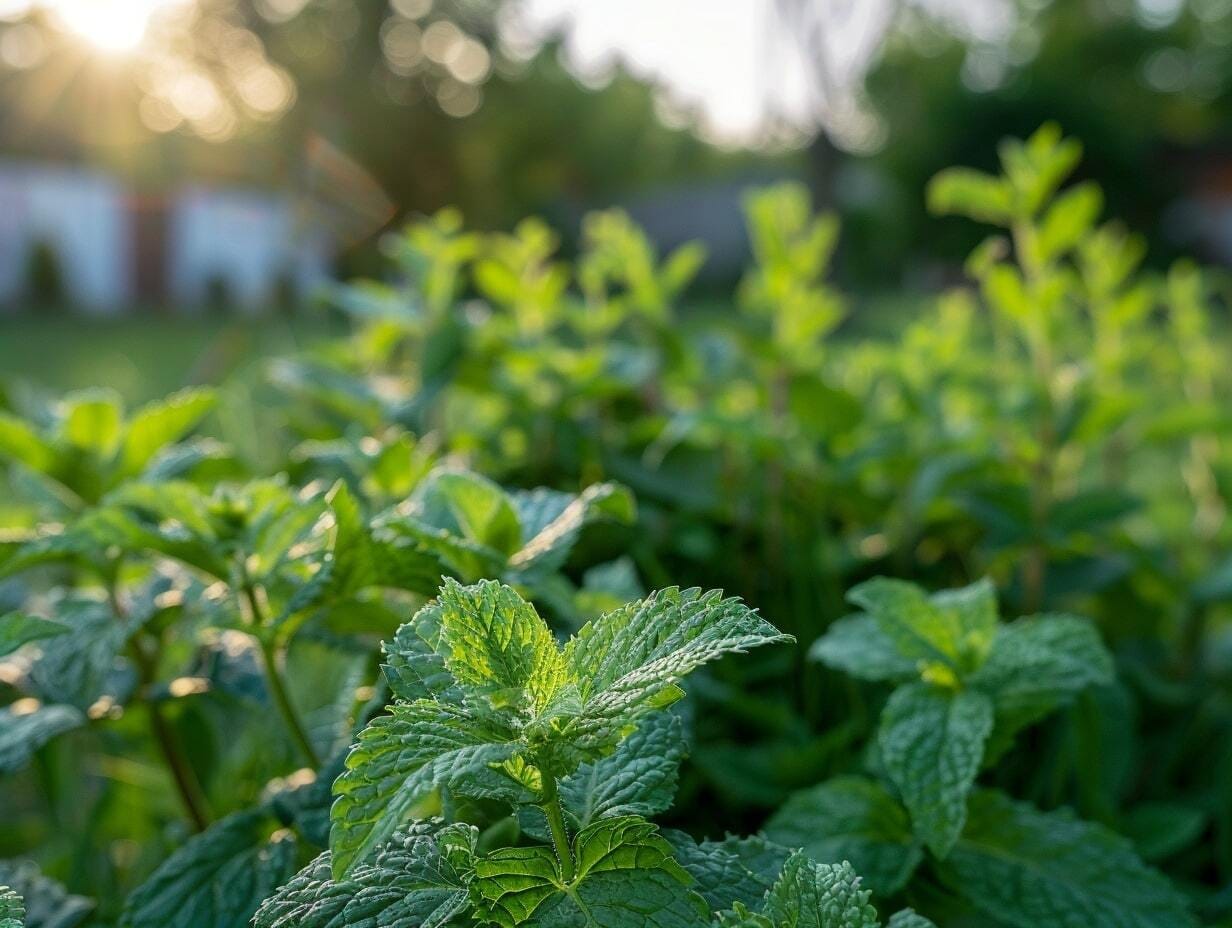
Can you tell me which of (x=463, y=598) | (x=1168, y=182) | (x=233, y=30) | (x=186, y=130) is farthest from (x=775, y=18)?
(x=233, y=30)

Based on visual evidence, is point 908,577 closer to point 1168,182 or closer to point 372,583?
point 372,583

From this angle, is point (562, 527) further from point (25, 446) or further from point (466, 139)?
point (466, 139)

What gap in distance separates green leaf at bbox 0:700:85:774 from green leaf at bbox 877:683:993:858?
48 cm

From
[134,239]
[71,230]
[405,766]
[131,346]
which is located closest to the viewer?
[405,766]

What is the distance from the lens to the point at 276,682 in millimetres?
647

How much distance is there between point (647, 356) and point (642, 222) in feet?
63.3

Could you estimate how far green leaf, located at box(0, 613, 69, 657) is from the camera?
578mm

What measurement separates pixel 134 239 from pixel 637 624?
740 inches

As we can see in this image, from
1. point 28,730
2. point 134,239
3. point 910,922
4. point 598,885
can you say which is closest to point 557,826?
point 598,885

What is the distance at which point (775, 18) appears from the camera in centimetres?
977

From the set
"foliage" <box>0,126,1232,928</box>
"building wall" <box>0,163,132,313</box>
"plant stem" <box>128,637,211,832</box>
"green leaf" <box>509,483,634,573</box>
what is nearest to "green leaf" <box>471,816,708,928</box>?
"foliage" <box>0,126,1232,928</box>

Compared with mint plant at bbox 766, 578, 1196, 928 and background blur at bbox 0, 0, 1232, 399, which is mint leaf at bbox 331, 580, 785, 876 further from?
background blur at bbox 0, 0, 1232, 399

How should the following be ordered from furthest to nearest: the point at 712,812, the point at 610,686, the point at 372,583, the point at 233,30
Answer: the point at 233,30 → the point at 712,812 → the point at 372,583 → the point at 610,686

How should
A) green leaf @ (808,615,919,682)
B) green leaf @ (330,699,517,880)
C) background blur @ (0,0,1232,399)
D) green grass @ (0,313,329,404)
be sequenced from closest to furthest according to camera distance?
green leaf @ (330,699,517,880) → green leaf @ (808,615,919,682) → green grass @ (0,313,329,404) → background blur @ (0,0,1232,399)
